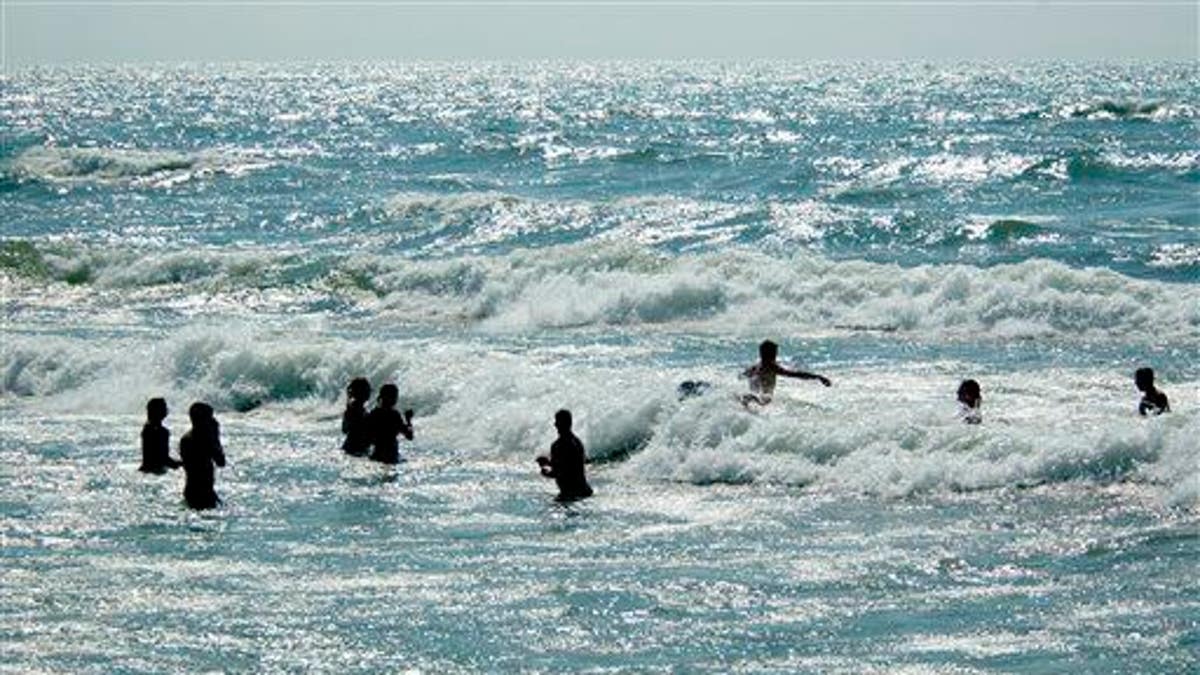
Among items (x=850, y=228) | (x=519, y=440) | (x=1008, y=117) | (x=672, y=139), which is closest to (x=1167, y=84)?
(x=1008, y=117)

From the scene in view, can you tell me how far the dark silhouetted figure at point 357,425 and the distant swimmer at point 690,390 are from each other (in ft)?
9.94

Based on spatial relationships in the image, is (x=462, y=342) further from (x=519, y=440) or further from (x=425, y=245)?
(x=425, y=245)

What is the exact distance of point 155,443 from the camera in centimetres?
1631

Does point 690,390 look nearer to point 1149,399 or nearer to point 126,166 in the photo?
point 1149,399

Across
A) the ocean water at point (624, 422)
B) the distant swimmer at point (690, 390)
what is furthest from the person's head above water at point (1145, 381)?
the distant swimmer at point (690, 390)

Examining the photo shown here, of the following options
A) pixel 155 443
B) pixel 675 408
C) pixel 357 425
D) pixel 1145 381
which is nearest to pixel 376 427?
pixel 357 425

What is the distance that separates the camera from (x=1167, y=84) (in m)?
136

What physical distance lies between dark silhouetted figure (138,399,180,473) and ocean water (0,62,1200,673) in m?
0.25

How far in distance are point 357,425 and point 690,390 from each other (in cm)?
324

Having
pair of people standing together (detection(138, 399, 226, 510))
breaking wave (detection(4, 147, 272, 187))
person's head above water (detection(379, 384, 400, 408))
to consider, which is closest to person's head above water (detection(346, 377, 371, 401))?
person's head above water (detection(379, 384, 400, 408))

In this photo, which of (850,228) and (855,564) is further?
(850,228)

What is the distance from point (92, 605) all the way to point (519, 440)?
7468mm

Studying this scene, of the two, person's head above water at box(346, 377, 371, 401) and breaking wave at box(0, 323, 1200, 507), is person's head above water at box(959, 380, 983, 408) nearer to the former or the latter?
A: breaking wave at box(0, 323, 1200, 507)

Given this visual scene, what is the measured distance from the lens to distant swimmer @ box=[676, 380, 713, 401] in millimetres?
18062
